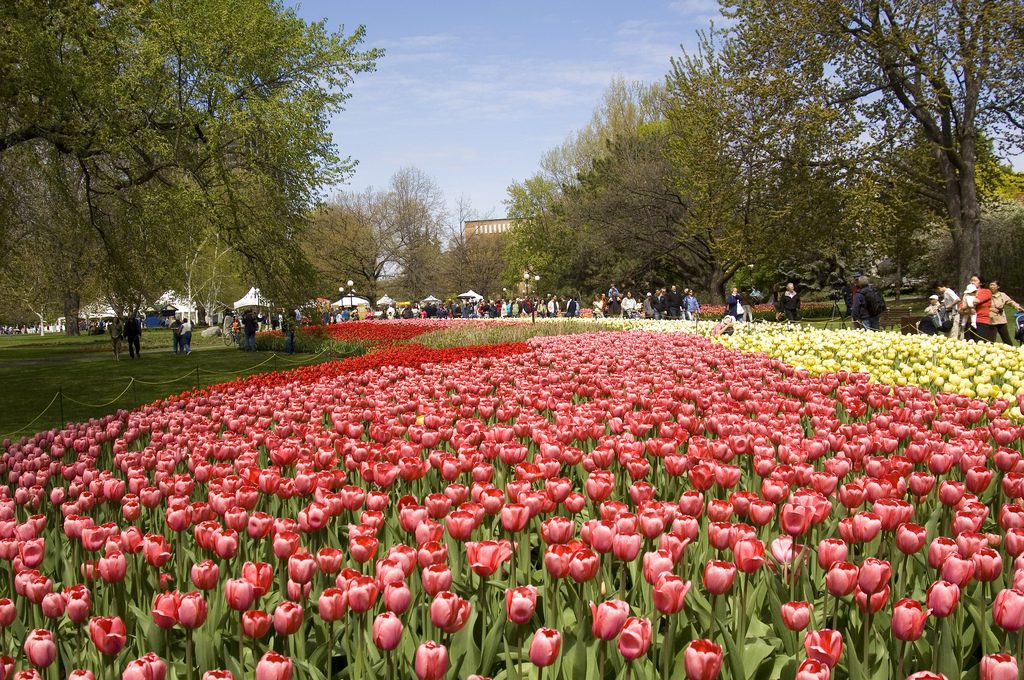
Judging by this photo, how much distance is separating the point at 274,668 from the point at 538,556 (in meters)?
1.64

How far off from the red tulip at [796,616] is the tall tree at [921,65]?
906 inches

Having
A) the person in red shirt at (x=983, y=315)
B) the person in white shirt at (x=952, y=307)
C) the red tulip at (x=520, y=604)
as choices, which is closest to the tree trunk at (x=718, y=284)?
the person in white shirt at (x=952, y=307)

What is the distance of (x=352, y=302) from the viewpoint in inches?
2114

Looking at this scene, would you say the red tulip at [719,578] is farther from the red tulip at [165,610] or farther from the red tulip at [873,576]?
the red tulip at [165,610]

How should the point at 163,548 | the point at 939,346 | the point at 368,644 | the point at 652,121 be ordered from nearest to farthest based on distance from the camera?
→ the point at 368,644
the point at 163,548
the point at 939,346
the point at 652,121

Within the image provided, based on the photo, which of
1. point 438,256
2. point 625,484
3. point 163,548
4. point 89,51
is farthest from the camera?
point 438,256

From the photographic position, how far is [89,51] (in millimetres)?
12875

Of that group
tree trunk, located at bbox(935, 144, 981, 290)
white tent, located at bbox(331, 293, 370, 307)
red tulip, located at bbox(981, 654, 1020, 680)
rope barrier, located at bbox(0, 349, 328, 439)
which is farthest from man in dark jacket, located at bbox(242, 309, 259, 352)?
red tulip, located at bbox(981, 654, 1020, 680)

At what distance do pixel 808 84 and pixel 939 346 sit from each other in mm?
16587

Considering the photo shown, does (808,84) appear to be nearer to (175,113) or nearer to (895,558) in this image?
(175,113)

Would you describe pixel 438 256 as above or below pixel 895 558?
above

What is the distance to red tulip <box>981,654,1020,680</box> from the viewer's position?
177 cm

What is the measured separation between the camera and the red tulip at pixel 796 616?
2.14 metres

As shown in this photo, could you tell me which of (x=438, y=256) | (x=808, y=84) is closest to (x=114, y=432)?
(x=808, y=84)
